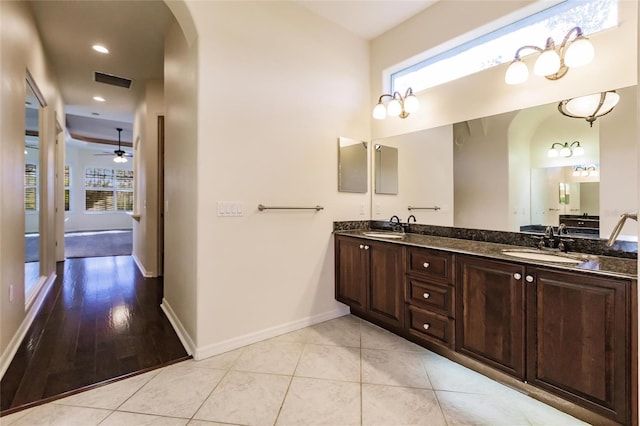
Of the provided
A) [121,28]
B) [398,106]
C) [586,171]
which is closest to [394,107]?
[398,106]

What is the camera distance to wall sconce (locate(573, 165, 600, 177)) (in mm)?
1775

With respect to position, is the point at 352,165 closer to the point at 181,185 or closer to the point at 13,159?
the point at 181,185

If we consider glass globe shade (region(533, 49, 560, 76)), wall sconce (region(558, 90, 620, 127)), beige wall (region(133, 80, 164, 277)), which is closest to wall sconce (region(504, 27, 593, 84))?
glass globe shade (region(533, 49, 560, 76))

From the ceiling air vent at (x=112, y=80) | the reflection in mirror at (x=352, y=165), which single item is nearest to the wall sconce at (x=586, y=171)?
the reflection in mirror at (x=352, y=165)

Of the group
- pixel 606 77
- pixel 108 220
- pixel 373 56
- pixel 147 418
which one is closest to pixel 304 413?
pixel 147 418

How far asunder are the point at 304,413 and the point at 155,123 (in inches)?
167

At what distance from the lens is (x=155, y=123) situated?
4.21 metres

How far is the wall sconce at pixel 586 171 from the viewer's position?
5.82 ft

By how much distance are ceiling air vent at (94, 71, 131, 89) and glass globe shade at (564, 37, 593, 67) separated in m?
5.04

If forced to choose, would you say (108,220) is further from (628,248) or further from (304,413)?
(628,248)

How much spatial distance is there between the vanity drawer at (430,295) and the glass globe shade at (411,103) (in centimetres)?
153

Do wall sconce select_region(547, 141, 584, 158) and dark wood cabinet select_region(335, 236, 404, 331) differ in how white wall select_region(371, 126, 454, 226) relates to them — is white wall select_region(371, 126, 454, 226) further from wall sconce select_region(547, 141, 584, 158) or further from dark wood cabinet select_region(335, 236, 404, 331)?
wall sconce select_region(547, 141, 584, 158)

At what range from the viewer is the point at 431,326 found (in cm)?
201

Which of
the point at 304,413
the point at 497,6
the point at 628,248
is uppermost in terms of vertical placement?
the point at 497,6
